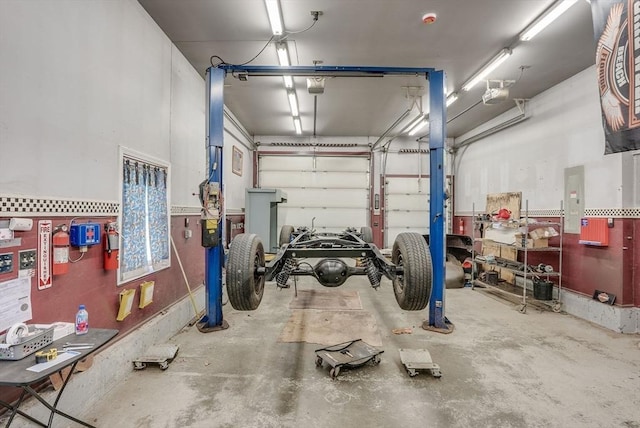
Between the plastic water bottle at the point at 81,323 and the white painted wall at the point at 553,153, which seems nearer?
the plastic water bottle at the point at 81,323

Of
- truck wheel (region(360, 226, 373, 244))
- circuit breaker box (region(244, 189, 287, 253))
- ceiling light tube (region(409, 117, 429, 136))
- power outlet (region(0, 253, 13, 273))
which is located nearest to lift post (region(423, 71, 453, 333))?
truck wheel (region(360, 226, 373, 244))

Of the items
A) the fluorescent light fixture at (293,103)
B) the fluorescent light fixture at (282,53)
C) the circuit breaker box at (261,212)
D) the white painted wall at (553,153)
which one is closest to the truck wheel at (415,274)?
the fluorescent light fixture at (282,53)

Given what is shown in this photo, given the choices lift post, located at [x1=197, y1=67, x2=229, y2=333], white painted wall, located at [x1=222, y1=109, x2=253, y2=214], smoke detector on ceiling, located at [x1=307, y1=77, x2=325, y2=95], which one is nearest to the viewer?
lift post, located at [x1=197, y1=67, x2=229, y2=333]

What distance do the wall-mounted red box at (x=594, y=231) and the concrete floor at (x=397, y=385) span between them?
1.21m

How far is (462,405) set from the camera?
2270 millimetres

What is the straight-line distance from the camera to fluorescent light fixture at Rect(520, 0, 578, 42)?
116 inches

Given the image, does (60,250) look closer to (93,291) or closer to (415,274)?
(93,291)

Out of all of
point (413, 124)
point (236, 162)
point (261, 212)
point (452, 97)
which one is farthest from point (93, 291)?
point (413, 124)

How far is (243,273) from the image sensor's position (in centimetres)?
250

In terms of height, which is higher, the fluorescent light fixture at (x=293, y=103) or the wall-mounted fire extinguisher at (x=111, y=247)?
the fluorescent light fixture at (x=293, y=103)

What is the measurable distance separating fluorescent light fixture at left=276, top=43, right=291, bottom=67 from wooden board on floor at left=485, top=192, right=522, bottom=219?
5.14m

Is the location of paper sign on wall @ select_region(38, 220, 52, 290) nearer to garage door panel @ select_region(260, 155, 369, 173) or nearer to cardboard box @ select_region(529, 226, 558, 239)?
cardboard box @ select_region(529, 226, 558, 239)

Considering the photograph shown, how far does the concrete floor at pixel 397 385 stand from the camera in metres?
2.12

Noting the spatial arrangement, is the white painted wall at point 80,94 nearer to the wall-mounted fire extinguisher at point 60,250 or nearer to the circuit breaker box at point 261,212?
the wall-mounted fire extinguisher at point 60,250
